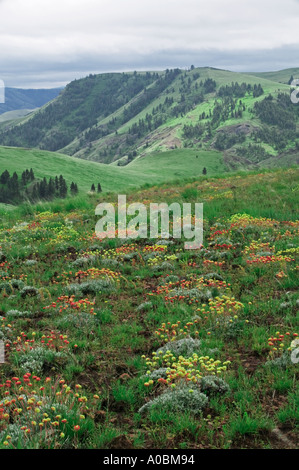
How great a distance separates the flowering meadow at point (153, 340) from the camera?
4840 millimetres

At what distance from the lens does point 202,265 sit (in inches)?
460

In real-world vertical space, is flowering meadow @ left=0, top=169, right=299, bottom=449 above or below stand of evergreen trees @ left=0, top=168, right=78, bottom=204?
above

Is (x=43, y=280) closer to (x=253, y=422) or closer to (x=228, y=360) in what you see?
(x=228, y=360)

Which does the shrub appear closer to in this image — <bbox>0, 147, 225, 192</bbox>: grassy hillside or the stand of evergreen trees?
<bbox>0, 147, 225, 192</bbox>: grassy hillside

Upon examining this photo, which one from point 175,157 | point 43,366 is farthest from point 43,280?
point 175,157

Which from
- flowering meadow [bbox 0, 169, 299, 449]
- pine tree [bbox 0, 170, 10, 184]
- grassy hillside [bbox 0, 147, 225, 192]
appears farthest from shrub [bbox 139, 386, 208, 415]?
pine tree [bbox 0, 170, 10, 184]

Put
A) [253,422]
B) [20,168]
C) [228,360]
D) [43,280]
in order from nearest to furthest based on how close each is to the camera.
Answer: [253,422] < [228,360] < [43,280] < [20,168]

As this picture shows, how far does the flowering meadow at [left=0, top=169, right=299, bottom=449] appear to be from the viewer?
4840 millimetres

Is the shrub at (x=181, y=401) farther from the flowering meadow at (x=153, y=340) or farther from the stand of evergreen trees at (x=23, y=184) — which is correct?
the stand of evergreen trees at (x=23, y=184)

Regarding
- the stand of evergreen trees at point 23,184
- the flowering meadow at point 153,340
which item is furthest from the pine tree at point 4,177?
the flowering meadow at point 153,340

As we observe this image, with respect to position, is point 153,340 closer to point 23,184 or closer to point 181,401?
point 181,401
